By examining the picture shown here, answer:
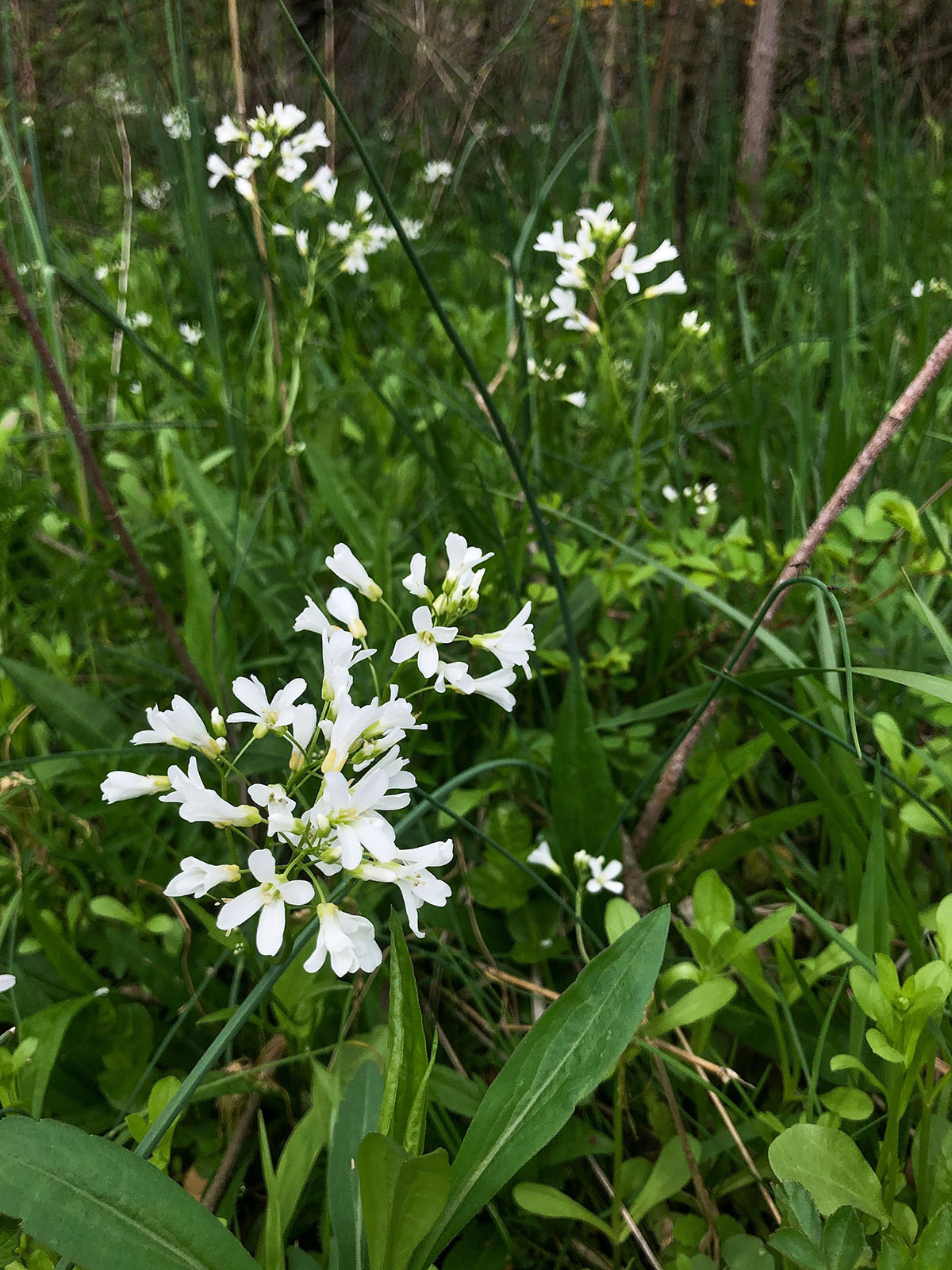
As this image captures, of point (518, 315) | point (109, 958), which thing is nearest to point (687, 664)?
point (518, 315)

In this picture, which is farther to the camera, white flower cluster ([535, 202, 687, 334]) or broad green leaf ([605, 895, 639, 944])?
white flower cluster ([535, 202, 687, 334])

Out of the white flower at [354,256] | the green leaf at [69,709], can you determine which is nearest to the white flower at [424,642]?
the green leaf at [69,709]

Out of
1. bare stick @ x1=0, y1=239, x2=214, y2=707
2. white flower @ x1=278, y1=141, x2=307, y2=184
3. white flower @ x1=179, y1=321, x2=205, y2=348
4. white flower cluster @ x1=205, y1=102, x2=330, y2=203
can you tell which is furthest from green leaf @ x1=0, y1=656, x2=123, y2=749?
white flower @ x1=179, y1=321, x2=205, y2=348

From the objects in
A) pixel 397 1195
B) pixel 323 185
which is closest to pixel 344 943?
pixel 397 1195

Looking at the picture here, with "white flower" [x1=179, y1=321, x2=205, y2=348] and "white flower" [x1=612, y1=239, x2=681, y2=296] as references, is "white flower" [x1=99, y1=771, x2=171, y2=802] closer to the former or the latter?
"white flower" [x1=612, y1=239, x2=681, y2=296]

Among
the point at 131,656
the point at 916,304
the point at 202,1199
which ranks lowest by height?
the point at 202,1199

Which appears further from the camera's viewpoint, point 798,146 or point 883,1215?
point 798,146

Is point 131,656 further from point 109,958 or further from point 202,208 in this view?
point 202,208
